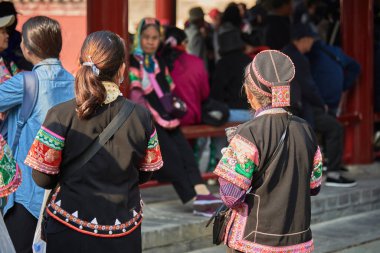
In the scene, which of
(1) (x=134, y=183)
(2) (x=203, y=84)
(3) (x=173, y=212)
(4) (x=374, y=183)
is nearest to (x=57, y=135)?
(1) (x=134, y=183)

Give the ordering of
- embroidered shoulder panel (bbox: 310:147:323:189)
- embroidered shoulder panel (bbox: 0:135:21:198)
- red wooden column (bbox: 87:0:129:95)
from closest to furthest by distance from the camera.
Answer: embroidered shoulder panel (bbox: 0:135:21:198), embroidered shoulder panel (bbox: 310:147:323:189), red wooden column (bbox: 87:0:129:95)

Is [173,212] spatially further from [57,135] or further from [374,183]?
[57,135]

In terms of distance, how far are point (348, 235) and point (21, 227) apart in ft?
12.8

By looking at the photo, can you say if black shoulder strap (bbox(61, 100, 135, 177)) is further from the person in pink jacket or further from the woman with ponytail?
the person in pink jacket

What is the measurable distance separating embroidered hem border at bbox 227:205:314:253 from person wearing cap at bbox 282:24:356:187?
3924 mm

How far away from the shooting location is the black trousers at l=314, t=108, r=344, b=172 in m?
9.31

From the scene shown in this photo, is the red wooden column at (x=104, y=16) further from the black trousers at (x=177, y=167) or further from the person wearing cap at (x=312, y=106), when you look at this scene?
the person wearing cap at (x=312, y=106)

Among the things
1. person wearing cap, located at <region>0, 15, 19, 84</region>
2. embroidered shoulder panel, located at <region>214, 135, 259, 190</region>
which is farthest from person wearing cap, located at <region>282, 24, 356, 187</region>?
embroidered shoulder panel, located at <region>214, 135, 259, 190</region>

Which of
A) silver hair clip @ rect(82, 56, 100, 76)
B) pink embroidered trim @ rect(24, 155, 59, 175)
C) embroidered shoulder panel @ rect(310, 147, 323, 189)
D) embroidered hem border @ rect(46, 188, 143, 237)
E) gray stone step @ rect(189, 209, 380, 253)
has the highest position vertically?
silver hair clip @ rect(82, 56, 100, 76)

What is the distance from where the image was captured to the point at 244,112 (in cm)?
905

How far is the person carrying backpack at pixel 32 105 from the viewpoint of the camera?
502cm

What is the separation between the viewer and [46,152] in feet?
13.9

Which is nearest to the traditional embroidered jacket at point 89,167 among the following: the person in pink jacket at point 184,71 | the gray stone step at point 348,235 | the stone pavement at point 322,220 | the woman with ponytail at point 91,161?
the woman with ponytail at point 91,161

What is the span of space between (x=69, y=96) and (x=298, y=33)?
166 inches
